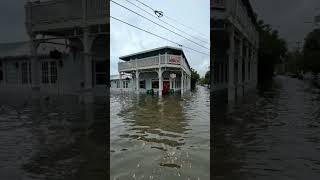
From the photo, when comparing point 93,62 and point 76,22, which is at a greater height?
point 76,22

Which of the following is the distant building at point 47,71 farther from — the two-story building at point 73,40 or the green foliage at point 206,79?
the green foliage at point 206,79

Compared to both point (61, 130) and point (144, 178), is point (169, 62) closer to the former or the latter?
point (144, 178)

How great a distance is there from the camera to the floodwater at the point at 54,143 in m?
2.89

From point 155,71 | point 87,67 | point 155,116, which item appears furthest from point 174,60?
point 87,67

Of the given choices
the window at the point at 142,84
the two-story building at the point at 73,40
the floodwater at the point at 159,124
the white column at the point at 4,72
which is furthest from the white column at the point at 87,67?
the white column at the point at 4,72

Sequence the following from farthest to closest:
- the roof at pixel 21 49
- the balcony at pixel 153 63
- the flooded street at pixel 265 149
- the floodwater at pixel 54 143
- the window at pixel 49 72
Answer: the flooded street at pixel 265 149 → the floodwater at pixel 54 143 → the window at pixel 49 72 → the roof at pixel 21 49 → the balcony at pixel 153 63

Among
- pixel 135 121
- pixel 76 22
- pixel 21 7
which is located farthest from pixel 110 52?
pixel 21 7

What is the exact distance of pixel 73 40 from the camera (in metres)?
1.91

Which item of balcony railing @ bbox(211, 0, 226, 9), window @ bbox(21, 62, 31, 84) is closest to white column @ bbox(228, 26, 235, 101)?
balcony railing @ bbox(211, 0, 226, 9)

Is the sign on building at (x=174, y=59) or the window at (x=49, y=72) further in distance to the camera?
the window at (x=49, y=72)

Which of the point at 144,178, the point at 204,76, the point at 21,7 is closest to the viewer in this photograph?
the point at 204,76

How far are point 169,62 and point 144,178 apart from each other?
957 millimetres

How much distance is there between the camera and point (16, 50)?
2.87 metres

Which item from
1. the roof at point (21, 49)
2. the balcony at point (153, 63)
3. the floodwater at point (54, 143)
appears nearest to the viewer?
the balcony at point (153, 63)
